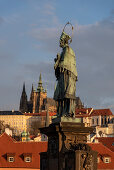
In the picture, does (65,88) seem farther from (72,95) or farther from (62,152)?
(62,152)

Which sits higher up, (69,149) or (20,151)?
(69,149)

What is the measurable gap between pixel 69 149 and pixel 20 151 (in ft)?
79.1

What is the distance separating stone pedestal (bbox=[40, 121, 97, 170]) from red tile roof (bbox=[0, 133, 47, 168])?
21.7 meters

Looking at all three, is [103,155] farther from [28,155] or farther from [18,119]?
[18,119]

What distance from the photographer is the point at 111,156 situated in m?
34.9

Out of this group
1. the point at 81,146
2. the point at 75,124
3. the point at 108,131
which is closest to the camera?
the point at 81,146

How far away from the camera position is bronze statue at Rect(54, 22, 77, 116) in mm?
12203

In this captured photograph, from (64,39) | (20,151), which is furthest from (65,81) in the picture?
(20,151)

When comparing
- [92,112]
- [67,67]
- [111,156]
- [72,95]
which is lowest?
[111,156]

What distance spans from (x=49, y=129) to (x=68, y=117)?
0.69 metres

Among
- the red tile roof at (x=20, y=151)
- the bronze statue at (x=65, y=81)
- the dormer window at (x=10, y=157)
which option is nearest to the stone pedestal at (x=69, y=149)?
the bronze statue at (x=65, y=81)

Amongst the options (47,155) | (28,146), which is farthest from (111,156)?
(47,155)

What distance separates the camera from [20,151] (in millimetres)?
34875

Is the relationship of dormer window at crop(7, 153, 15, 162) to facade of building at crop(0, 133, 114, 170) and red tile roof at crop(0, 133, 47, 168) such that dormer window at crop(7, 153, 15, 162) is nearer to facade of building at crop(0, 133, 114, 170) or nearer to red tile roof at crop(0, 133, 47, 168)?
facade of building at crop(0, 133, 114, 170)
